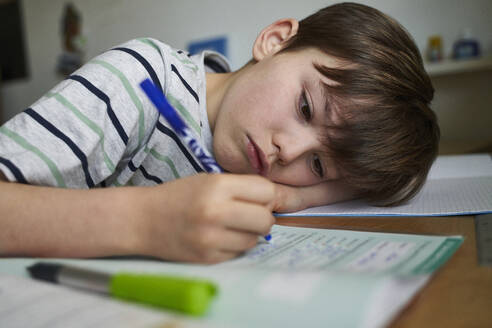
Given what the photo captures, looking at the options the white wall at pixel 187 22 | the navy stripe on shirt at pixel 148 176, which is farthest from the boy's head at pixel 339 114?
the white wall at pixel 187 22

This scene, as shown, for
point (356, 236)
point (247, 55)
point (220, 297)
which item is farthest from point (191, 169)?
point (247, 55)

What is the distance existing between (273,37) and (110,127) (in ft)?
1.34

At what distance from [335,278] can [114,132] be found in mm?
377

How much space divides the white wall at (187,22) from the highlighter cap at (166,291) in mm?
1404

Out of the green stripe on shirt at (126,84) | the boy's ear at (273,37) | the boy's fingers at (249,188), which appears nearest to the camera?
the boy's fingers at (249,188)

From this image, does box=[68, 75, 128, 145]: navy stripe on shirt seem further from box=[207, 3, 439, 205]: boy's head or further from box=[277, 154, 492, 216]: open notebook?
box=[277, 154, 492, 216]: open notebook

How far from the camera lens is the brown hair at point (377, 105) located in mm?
558

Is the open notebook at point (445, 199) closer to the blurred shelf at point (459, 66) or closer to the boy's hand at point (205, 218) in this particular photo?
the boy's hand at point (205, 218)

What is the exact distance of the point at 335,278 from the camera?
24 cm

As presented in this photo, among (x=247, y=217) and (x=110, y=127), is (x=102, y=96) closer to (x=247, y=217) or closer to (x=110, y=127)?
(x=110, y=127)

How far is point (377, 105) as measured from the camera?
1.84 ft

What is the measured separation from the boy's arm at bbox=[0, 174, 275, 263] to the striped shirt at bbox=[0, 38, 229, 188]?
0.23 ft

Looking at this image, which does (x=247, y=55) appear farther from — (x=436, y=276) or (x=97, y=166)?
(x=436, y=276)

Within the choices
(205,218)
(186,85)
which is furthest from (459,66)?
(205,218)
